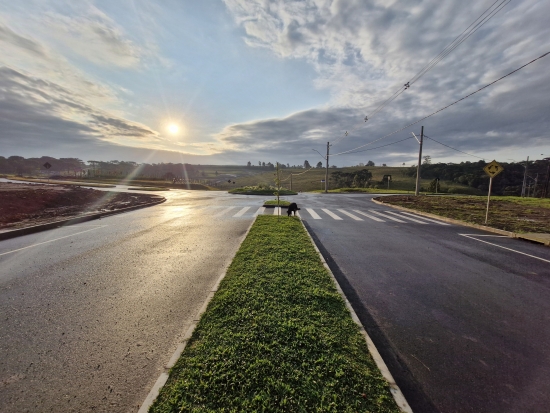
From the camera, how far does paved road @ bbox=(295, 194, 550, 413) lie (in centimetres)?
255

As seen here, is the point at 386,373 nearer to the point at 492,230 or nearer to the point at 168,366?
the point at 168,366

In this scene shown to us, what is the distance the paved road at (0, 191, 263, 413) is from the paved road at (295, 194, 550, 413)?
10.1 feet

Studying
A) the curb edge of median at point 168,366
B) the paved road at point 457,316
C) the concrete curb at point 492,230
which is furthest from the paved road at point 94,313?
the concrete curb at point 492,230

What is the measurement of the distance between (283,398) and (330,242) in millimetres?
6512

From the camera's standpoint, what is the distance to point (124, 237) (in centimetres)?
864

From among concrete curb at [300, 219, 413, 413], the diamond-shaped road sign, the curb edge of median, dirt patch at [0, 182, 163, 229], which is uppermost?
the diamond-shaped road sign

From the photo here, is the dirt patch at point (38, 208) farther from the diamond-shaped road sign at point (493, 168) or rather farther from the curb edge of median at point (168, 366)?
the diamond-shaped road sign at point (493, 168)

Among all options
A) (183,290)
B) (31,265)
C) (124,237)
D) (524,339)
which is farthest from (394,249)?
(31,265)

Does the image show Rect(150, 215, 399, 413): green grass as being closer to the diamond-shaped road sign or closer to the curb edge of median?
the curb edge of median

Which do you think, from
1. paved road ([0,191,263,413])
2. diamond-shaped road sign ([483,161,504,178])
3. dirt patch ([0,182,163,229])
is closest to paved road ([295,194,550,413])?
paved road ([0,191,263,413])

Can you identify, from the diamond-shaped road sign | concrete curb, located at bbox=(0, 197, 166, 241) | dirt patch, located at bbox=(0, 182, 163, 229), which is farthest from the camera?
the diamond-shaped road sign

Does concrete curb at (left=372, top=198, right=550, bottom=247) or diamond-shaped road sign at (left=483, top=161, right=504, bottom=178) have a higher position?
diamond-shaped road sign at (left=483, top=161, right=504, bottom=178)

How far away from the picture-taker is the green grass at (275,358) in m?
2.18

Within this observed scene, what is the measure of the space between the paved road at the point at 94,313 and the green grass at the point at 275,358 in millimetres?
502
